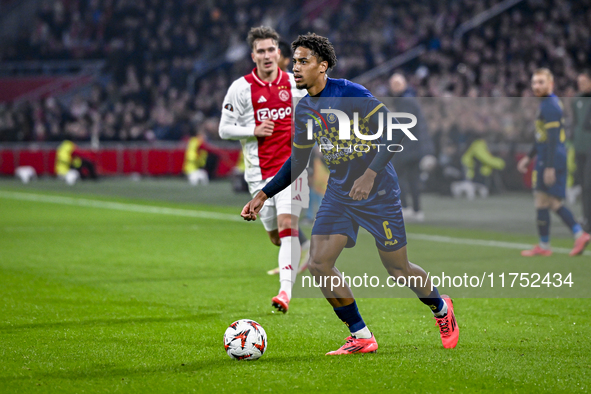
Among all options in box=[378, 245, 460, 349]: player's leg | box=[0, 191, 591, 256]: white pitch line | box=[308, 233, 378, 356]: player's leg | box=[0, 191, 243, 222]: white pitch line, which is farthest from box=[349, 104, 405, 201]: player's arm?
box=[0, 191, 243, 222]: white pitch line

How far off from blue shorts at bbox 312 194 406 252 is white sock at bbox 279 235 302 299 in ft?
5.18

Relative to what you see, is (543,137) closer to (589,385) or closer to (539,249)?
(539,249)

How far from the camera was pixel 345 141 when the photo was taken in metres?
4.93

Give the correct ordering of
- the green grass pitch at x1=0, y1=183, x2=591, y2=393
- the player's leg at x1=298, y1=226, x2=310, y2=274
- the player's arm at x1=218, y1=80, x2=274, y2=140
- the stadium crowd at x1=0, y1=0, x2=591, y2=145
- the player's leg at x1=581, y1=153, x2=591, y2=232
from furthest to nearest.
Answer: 1. the stadium crowd at x1=0, y1=0, x2=591, y2=145
2. the player's leg at x1=581, y1=153, x2=591, y2=232
3. the player's leg at x1=298, y1=226, x2=310, y2=274
4. the player's arm at x1=218, y1=80, x2=274, y2=140
5. the green grass pitch at x1=0, y1=183, x2=591, y2=393

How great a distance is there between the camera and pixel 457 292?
7.36 meters

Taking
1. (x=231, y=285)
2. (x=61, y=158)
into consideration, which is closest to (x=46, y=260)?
(x=231, y=285)

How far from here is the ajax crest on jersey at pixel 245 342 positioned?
191 inches

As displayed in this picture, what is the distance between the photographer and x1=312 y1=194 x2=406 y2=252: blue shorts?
4.91m

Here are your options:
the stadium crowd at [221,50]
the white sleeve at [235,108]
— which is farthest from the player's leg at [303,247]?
the stadium crowd at [221,50]

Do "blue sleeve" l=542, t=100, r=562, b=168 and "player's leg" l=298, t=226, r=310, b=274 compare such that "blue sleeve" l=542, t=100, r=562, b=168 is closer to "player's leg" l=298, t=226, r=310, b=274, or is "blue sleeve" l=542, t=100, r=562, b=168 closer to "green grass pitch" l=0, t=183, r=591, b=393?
"green grass pitch" l=0, t=183, r=591, b=393

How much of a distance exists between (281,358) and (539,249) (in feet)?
18.1

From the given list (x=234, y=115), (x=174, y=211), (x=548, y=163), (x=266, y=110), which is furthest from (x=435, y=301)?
(x=174, y=211)

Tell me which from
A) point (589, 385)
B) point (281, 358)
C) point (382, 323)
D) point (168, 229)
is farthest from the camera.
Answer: point (168, 229)

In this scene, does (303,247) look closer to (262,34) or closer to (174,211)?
(262,34)
